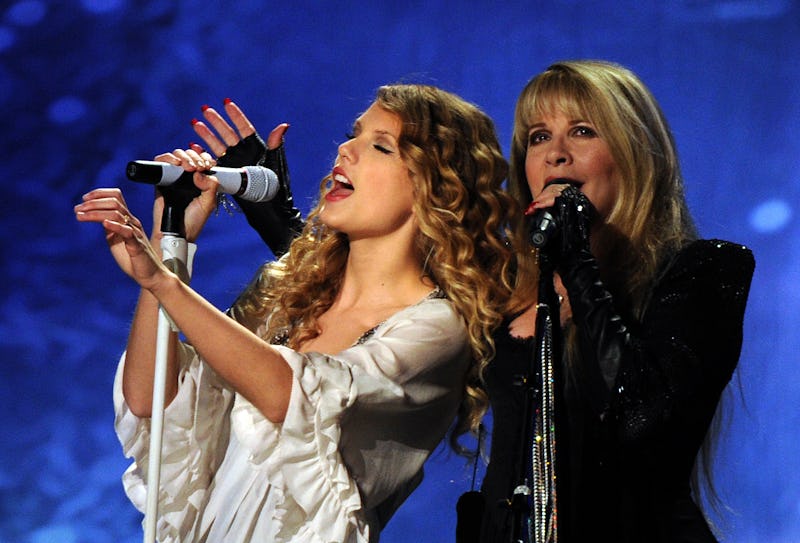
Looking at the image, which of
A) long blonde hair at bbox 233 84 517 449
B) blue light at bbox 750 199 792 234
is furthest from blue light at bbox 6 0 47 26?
blue light at bbox 750 199 792 234

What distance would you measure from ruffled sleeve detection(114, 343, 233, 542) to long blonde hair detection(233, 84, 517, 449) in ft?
0.69

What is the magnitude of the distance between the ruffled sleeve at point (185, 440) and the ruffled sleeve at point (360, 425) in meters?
0.17

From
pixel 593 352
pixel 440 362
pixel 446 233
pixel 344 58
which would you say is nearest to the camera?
pixel 593 352

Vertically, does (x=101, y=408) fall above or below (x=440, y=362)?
above

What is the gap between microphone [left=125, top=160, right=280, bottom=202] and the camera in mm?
1596

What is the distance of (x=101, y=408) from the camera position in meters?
3.12

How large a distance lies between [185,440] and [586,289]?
78 cm

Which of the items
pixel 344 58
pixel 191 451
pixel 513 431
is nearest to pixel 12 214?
pixel 344 58

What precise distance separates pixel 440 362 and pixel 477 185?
1.26 feet

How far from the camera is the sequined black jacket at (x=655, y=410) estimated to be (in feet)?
5.56

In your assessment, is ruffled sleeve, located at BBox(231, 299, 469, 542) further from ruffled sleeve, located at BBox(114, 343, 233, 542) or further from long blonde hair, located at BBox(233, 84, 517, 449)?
ruffled sleeve, located at BBox(114, 343, 233, 542)

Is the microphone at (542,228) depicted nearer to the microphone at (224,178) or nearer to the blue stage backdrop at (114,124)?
the microphone at (224,178)

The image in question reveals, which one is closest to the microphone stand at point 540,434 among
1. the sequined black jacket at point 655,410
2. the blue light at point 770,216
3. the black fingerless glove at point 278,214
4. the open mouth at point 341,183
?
the sequined black jacket at point 655,410

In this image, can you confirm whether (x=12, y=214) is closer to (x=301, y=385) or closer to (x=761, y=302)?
(x=301, y=385)
